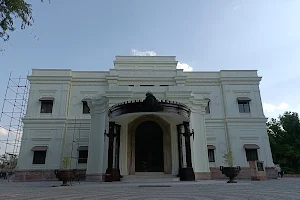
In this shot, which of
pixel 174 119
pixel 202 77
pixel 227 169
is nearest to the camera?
pixel 227 169

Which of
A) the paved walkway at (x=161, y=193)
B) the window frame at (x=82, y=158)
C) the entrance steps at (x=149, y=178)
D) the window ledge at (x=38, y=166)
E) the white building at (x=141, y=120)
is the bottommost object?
the paved walkway at (x=161, y=193)

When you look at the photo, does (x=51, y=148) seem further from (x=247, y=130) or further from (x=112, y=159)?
(x=247, y=130)

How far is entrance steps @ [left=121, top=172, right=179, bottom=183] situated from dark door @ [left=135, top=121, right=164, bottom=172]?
60 centimetres

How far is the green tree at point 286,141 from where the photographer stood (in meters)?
25.5

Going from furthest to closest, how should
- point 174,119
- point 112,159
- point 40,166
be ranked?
1. point 40,166
2. point 174,119
3. point 112,159

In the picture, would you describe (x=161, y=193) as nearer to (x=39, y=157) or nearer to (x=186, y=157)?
(x=186, y=157)

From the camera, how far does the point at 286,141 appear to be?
88.7 feet

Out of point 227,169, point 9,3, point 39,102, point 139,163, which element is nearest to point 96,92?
point 39,102

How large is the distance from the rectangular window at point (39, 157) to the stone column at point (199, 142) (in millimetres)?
12590

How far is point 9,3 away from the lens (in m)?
5.41

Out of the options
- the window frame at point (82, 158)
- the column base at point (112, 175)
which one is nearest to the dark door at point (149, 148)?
the column base at point (112, 175)

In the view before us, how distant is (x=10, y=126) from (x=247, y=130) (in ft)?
71.5

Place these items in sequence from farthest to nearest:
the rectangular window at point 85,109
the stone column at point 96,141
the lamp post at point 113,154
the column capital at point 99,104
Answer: the rectangular window at point 85,109
the column capital at point 99,104
the stone column at point 96,141
the lamp post at point 113,154

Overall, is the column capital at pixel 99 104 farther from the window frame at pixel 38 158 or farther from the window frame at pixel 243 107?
the window frame at pixel 243 107
